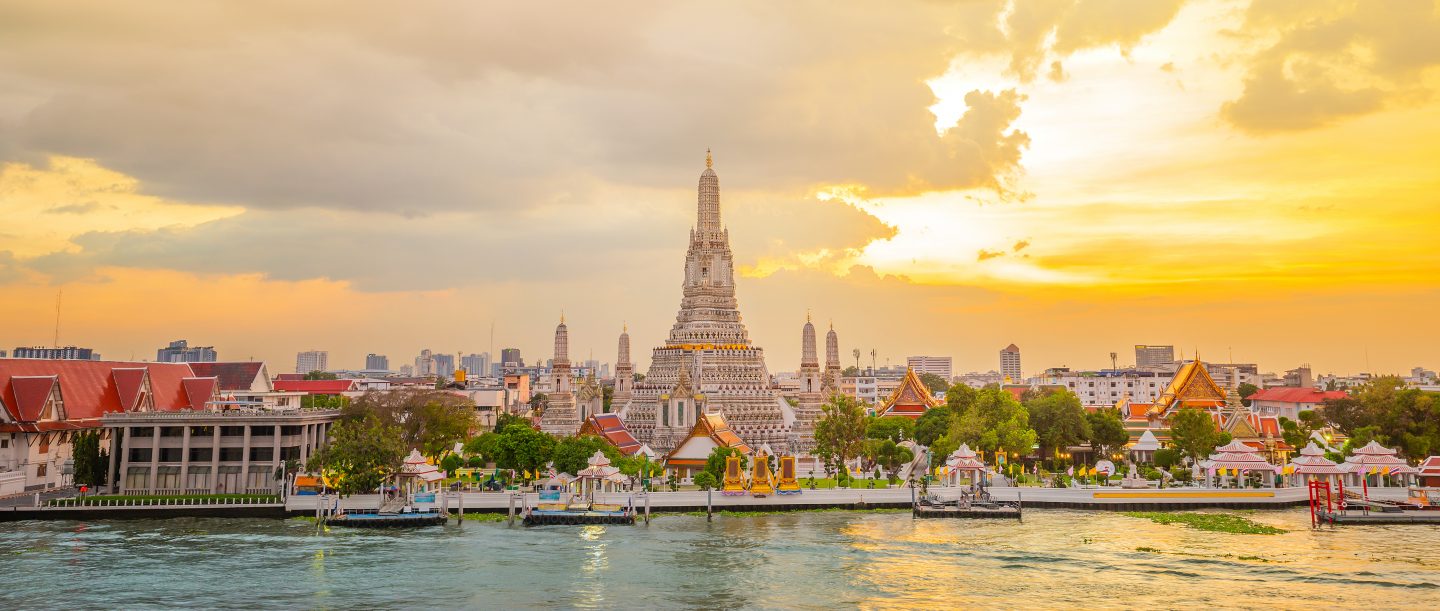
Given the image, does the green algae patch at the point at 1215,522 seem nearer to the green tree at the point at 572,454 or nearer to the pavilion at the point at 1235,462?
the pavilion at the point at 1235,462

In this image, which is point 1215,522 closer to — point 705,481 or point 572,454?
point 705,481

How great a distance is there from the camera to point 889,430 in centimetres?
8300

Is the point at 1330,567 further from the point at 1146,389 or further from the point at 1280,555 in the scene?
the point at 1146,389

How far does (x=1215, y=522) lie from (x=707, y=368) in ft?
156

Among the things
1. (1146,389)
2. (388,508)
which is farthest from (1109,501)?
(1146,389)

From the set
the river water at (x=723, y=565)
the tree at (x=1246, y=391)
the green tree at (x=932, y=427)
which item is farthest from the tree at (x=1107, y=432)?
the tree at (x=1246, y=391)

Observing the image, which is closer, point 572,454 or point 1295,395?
point 572,454

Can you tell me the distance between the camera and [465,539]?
48469 millimetres

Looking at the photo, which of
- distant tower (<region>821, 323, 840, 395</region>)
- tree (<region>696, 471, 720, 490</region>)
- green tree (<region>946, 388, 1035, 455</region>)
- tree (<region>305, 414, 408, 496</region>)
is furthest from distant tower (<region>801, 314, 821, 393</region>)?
tree (<region>305, 414, 408, 496</region>)

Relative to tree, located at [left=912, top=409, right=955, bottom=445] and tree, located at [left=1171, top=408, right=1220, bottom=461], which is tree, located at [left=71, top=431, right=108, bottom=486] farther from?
tree, located at [left=1171, top=408, right=1220, bottom=461]

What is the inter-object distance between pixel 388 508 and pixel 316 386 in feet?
225

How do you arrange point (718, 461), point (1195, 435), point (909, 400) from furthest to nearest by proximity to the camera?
point (909, 400) → point (1195, 435) → point (718, 461)

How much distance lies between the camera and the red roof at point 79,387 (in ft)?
204

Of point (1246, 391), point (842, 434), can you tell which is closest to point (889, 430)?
point (842, 434)
